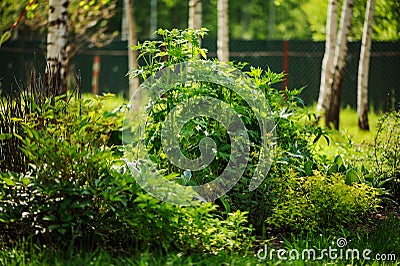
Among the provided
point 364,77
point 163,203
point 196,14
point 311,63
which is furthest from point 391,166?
point 311,63

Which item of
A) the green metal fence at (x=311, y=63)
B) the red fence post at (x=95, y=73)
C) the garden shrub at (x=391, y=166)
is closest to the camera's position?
the garden shrub at (x=391, y=166)

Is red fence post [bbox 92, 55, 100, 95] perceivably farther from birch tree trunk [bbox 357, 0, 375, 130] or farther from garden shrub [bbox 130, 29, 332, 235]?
garden shrub [bbox 130, 29, 332, 235]

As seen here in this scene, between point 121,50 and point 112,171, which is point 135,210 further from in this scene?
point 121,50

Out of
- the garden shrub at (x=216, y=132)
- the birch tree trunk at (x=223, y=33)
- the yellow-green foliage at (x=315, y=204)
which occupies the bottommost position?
the yellow-green foliage at (x=315, y=204)

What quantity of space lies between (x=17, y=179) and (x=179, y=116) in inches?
52.4

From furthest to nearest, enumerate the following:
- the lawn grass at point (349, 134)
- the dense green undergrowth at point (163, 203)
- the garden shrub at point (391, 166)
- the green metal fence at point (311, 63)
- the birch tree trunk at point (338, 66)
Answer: the green metal fence at point (311, 63) < the birch tree trunk at point (338, 66) < the lawn grass at point (349, 134) < the garden shrub at point (391, 166) < the dense green undergrowth at point (163, 203)
